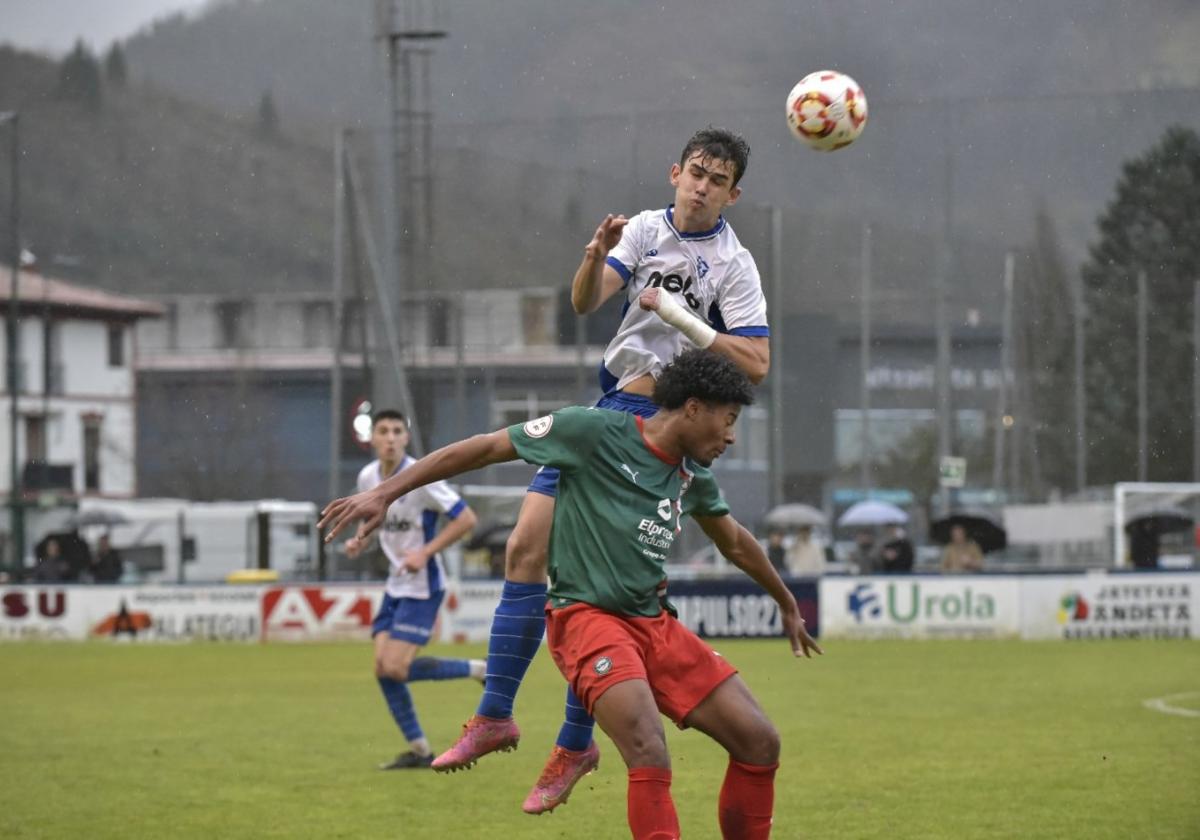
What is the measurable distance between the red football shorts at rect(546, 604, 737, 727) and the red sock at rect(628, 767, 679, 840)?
1.16 feet

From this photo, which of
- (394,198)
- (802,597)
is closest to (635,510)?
(802,597)

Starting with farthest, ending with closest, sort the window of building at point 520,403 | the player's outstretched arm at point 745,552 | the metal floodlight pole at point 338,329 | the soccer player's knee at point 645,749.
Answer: the window of building at point 520,403, the metal floodlight pole at point 338,329, the player's outstretched arm at point 745,552, the soccer player's knee at point 645,749

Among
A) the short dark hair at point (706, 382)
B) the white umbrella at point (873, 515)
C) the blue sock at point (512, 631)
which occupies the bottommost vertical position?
the white umbrella at point (873, 515)

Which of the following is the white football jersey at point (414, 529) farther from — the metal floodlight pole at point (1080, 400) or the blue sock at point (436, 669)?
Answer: the metal floodlight pole at point (1080, 400)

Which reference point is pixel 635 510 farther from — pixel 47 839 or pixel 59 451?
pixel 59 451

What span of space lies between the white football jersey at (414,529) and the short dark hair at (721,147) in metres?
5.40

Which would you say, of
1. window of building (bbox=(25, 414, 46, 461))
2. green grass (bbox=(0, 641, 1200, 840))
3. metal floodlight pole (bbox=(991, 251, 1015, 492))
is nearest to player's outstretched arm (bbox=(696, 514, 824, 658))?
green grass (bbox=(0, 641, 1200, 840))

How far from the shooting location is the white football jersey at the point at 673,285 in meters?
7.86

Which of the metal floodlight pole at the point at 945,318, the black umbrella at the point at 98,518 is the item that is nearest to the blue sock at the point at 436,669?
the metal floodlight pole at the point at 945,318

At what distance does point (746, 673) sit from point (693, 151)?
540 inches

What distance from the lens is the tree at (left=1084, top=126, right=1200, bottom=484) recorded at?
4431cm

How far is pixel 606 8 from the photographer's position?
79688mm

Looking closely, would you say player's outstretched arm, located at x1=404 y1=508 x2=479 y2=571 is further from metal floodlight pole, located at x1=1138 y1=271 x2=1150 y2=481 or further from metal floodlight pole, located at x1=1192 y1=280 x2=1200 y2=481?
metal floodlight pole, located at x1=1138 y1=271 x2=1150 y2=481

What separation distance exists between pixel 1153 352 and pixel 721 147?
39.3m
